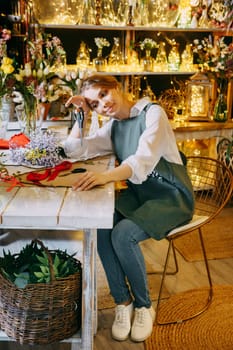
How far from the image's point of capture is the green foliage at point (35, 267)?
1.63 m

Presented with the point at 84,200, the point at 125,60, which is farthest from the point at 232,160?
the point at 84,200

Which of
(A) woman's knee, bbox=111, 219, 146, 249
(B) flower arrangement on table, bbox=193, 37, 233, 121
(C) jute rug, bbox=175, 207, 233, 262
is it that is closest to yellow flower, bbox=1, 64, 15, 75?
(A) woman's knee, bbox=111, 219, 146, 249

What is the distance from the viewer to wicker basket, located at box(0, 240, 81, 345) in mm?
1601

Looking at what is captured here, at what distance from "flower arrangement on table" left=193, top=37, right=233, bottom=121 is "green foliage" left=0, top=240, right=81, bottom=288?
231 cm

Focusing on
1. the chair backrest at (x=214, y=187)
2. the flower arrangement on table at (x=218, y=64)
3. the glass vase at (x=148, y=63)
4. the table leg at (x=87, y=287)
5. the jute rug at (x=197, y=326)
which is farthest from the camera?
the glass vase at (x=148, y=63)

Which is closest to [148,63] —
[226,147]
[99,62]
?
[99,62]

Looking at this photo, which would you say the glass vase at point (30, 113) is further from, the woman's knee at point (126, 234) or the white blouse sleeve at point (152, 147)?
the woman's knee at point (126, 234)

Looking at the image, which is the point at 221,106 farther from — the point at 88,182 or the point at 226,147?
the point at 88,182

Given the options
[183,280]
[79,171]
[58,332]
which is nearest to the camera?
[58,332]

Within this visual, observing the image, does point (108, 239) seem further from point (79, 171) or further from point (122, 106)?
point (122, 106)

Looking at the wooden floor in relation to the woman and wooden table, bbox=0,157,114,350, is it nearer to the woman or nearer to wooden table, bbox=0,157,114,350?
the woman

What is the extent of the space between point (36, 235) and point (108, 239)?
1.36 feet

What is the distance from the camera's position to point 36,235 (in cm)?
221

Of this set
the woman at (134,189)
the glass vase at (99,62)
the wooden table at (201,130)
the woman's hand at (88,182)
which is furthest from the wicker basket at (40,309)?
the glass vase at (99,62)
